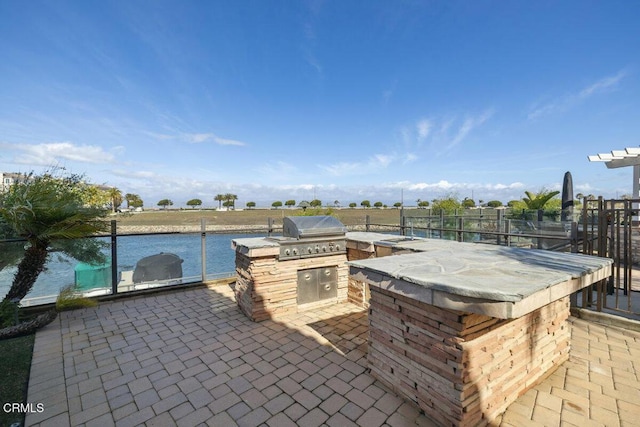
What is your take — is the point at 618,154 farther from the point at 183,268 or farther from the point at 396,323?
the point at 183,268

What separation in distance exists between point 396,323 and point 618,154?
10.6 m

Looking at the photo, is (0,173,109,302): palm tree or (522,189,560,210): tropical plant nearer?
(0,173,109,302): palm tree

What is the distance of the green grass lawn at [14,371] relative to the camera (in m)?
2.35

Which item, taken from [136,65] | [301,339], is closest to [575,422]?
[301,339]

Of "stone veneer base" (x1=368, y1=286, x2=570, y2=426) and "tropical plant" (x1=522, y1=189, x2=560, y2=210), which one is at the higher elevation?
"tropical plant" (x1=522, y1=189, x2=560, y2=210)

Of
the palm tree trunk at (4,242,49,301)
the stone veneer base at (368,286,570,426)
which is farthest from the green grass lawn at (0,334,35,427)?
the stone veneer base at (368,286,570,426)

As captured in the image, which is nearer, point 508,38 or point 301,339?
point 301,339

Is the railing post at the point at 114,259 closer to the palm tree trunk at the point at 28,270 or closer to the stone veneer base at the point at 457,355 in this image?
the palm tree trunk at the point at 28,270

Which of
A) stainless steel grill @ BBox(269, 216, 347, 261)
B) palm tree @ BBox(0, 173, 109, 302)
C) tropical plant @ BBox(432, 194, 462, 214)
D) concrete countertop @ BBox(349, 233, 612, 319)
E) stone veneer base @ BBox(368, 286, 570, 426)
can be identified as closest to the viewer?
concrete countertop @ BBox(349, 233, 612, 319)

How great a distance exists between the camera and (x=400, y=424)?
7.12 ft

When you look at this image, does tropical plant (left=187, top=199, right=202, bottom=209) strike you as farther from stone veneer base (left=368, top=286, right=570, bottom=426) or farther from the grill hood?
stone veneer base (left=368, top=286, right=570, bottom=426)

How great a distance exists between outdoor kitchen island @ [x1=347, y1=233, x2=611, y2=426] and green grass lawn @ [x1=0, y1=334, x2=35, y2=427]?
3405 mm

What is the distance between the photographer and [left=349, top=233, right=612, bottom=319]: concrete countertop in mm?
1744

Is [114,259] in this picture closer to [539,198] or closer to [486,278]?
[486,278]
